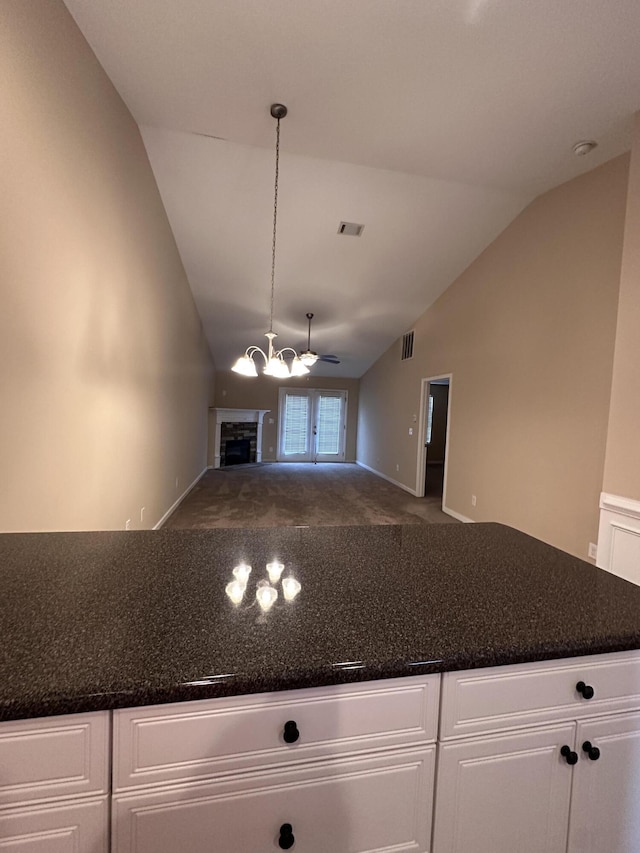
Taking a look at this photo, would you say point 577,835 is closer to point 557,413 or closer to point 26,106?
point 26,106

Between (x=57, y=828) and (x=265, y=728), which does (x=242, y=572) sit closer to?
(x=265, y=728)

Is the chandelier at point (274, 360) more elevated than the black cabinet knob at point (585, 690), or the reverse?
the chandelier at point (274, 360)

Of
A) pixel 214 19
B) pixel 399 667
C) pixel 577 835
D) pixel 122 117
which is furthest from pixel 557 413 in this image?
pixel 122 117

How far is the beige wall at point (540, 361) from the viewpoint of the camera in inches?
Answer: 115

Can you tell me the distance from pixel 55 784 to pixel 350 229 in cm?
434

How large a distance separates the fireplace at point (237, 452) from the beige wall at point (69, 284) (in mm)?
5080

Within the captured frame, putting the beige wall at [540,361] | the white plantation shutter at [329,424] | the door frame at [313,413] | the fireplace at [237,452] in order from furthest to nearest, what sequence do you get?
the white plantation shutter at [329,424] → the door frame at [313,413] → the fireplace at [237,452] → the beige wall at [540,361]

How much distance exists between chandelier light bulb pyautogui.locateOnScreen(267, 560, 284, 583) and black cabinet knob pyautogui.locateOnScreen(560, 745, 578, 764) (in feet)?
2.50

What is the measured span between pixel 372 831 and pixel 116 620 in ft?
2.25

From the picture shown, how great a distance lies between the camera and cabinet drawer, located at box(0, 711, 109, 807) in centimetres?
58

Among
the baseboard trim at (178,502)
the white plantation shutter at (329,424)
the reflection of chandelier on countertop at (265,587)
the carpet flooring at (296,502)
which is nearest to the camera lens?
A: the reflection of chandelier on countertop at (265,587)

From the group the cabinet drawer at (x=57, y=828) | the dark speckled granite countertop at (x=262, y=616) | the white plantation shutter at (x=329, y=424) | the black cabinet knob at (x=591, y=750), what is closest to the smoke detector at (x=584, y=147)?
the dark speckled granite countertop at (x=262, y=616)

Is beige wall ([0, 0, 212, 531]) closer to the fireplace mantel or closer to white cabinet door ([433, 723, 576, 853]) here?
white cabinet door ([433, 723, 576, 853])

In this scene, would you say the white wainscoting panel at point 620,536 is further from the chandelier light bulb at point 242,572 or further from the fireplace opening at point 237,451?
the fireplace opening at point 237,451
